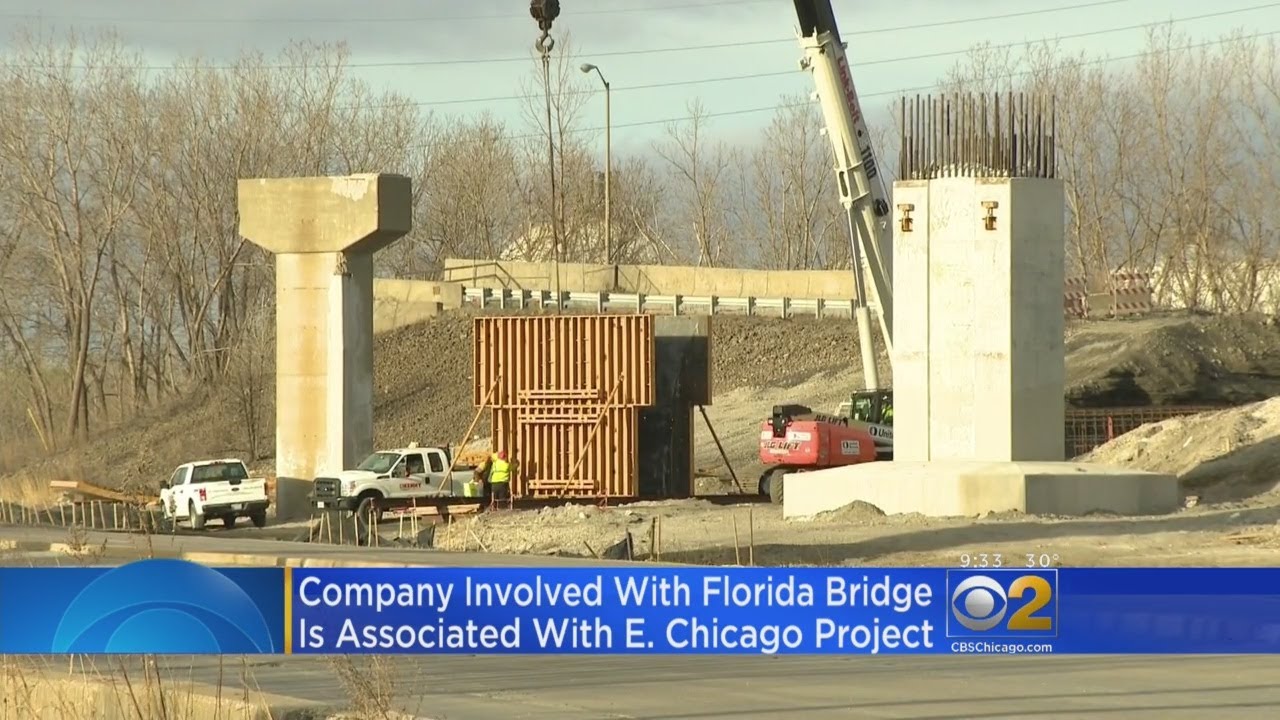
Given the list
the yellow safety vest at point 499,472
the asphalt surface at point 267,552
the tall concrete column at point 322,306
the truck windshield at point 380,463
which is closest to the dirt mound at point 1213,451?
the yellow safety vest at point 499,472

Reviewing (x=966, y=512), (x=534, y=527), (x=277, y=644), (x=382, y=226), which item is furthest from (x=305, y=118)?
(x=277, y=644)

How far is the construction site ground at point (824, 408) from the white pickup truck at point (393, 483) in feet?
3.66

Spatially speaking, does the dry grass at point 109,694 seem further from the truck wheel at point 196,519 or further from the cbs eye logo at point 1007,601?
the truck wheel at point 196,519

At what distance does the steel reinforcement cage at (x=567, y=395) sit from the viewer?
124ft

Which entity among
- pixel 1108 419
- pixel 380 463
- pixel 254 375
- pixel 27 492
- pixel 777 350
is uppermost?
pixel 777 350

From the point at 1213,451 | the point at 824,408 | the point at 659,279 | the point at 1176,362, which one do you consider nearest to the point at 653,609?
the point at 1213,451

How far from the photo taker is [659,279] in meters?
67.8

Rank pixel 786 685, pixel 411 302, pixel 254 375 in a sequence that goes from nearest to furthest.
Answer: pixel 786 685, pixel 411 302, pixel 254 375

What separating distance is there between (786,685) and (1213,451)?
24.1m

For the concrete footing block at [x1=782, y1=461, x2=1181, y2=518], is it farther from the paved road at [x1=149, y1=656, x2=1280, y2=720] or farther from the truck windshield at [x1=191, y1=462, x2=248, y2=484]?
the truck windshield at [x1=191, y1=462, x2=248, y2=484]

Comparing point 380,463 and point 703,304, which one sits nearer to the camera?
point 380,463

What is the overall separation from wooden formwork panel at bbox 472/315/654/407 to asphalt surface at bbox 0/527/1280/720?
77.2ft

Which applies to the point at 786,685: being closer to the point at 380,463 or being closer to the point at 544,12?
the point at 380,463

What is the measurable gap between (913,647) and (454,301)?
5912cm
